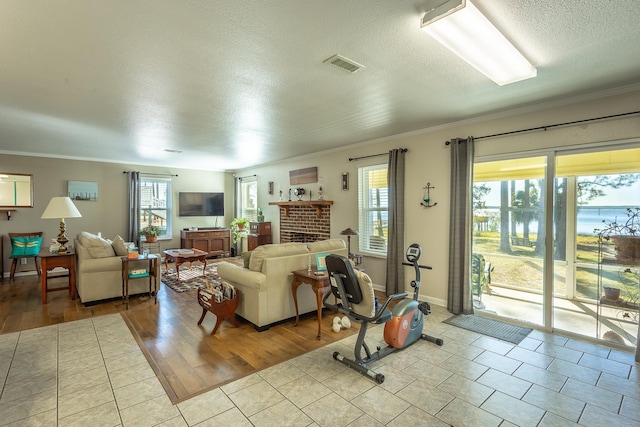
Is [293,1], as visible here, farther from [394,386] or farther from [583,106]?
[583,106]

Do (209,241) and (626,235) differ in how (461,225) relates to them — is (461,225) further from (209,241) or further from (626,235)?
(209,241)

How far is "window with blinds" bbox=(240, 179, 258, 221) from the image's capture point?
333 inches

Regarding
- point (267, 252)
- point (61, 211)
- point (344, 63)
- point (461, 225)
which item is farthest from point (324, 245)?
point (61, 211)

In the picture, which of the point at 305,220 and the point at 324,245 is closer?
the point at 324,245

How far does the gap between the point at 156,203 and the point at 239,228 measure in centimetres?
217

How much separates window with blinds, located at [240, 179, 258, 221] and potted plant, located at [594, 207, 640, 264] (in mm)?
6963

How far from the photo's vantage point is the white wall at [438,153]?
3.07m

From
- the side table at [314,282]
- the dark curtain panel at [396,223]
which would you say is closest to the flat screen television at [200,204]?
the dark curtain panel at [396,223]

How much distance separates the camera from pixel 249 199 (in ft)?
28.8

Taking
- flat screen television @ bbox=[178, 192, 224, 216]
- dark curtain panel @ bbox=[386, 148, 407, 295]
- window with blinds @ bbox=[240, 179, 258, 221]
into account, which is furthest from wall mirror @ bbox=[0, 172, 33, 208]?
dark curtain panel @ bbox=[386, 148, 407, 295]

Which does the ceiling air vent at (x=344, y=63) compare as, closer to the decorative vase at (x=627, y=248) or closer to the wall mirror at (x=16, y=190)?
the decorative vase at (x=627, y=248)

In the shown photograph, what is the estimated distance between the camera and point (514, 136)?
366 cm

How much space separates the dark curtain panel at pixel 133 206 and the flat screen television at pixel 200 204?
1.06 meters

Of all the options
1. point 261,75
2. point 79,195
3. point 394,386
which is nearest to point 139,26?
point 261,75
